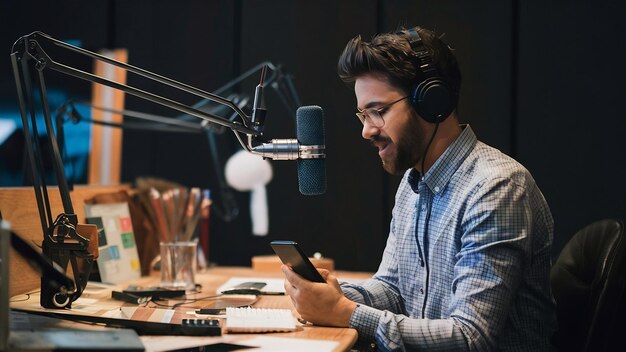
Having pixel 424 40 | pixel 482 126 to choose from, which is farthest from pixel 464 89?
pixel 424 40

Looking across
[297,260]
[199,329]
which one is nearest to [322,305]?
[297,260]

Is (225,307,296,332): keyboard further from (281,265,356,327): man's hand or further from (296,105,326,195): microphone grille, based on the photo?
(296,105,326,195): microphone grille

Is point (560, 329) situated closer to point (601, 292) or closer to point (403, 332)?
point (601, 292)

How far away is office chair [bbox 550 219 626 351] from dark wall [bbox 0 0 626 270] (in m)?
1.13

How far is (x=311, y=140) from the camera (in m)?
1.59

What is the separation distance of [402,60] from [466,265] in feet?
1.85

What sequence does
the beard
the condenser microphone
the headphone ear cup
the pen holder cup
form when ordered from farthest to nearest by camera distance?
the pen holder cup
the beard
the headphone ear cup
the condenser microphone

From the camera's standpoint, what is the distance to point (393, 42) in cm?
180

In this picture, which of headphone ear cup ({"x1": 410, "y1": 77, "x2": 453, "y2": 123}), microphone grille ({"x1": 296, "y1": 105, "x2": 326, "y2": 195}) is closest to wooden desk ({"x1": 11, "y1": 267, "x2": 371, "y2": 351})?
microphone grille ({"x1": 296, "y1": 105, "x2": 326, "y2": 195})

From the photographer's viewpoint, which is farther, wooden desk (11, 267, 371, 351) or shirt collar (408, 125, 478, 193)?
shirt collar (408, 125, 478, 193)

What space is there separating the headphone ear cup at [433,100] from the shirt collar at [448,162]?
88mm

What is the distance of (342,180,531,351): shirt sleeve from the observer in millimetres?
1460

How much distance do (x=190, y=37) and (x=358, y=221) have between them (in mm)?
1198

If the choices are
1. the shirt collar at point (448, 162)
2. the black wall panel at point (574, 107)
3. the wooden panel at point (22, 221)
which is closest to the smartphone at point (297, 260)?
the shirt collar at point (448, 162)
